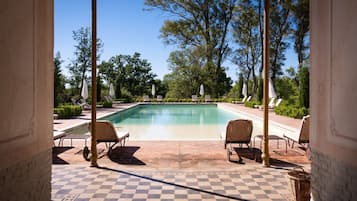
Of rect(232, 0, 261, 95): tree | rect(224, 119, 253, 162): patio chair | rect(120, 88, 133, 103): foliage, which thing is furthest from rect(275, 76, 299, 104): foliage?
rect(224, 119, 253, 162): patio chair

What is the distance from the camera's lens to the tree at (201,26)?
950 inches

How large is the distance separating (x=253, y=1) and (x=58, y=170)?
64.4 feet

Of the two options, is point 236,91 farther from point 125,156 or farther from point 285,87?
point 125,156

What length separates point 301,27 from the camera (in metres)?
21.7

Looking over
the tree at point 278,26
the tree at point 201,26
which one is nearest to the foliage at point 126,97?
the tree at point 201,26

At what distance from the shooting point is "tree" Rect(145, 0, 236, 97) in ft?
79.2

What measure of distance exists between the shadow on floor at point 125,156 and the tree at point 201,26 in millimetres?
19161

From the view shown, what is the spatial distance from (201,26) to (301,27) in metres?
7.35

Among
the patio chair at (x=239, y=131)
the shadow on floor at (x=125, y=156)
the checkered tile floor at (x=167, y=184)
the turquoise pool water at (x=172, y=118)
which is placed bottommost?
the checkered tile floor at (x=167, y=184)

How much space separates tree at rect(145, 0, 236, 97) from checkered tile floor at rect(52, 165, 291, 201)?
20622mm

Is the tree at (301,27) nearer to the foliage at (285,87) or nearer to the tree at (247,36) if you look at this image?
the foliage at (285,87)

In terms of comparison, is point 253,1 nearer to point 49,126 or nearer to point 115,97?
point 115,97

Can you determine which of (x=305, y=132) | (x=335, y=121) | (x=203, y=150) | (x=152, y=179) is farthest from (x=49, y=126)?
(x=305, y=132)

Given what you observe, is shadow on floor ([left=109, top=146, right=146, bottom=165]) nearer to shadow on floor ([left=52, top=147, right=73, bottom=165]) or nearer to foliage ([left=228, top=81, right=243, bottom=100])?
shadow on floor ([left=52, top=147, right=73, bottom=165])
